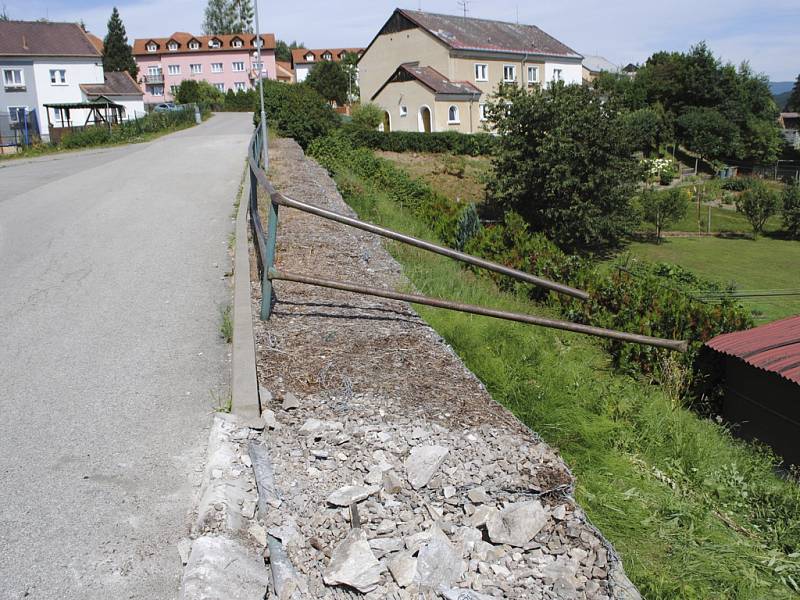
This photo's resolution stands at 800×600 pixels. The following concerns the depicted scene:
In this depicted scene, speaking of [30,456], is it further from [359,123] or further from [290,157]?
[359,123]

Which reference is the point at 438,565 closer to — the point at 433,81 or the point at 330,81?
the point at 433,81

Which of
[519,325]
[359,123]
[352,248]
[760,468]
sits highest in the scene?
[359,123]

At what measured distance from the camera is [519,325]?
7539 mm

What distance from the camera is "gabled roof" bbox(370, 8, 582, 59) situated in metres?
48.1

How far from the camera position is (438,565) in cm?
301

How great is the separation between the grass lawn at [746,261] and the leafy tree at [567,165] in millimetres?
2864

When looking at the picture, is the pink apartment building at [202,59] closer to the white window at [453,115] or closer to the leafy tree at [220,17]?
the leafy tree at [220,17]

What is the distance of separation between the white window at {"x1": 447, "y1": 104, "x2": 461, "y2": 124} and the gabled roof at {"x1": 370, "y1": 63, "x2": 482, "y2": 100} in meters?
0.90

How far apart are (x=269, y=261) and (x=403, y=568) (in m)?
3.14

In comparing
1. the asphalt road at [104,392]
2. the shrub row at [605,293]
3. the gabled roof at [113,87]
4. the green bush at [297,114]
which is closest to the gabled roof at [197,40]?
the gabled roof at [113,87]

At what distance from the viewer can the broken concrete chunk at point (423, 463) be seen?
3.57m

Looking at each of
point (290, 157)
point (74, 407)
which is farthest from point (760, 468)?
point (290, 157)

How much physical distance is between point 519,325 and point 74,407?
4.45 metres

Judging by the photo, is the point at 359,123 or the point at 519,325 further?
the point at 359,123
